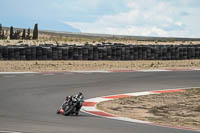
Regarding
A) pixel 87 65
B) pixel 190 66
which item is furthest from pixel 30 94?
pixel 190 66

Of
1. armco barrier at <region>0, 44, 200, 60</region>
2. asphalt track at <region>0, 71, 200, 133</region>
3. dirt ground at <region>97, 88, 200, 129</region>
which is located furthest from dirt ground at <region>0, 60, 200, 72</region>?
dirt ground at <region>97, 88, 200, 129</region>

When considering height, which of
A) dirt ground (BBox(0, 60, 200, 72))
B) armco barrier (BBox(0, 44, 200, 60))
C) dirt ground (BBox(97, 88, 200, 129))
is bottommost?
dirt ground (BBox(97, 88, 200, 129))

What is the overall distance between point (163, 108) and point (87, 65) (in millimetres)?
14914

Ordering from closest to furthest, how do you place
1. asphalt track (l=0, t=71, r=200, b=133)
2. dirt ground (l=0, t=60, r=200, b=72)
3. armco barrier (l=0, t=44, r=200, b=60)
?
asphalt track (l=0, t=71, r=200, b=133), dirt ground (l=0, t=60, r=200, b=72), armco barrier (l=0, t=44, r=200, b=60)

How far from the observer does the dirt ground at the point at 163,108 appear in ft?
44.6

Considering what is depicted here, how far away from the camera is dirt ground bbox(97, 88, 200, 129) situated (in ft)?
44.6

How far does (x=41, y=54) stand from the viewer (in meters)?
31.6

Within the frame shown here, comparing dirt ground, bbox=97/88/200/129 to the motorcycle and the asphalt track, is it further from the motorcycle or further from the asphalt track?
the motorcycle

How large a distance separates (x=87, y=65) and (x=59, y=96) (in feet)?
42.6

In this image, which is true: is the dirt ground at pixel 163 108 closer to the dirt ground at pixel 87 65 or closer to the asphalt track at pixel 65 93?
the asphalt track at pixel 65 93

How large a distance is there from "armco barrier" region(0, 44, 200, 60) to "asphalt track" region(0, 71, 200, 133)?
22.3 feet

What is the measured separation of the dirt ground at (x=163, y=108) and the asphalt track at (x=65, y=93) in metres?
1.24

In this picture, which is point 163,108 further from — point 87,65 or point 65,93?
point 87,65

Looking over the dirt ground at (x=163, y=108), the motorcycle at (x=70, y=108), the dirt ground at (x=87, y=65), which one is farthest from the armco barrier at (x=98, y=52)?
the motorcycle at (x=70, y=108)
